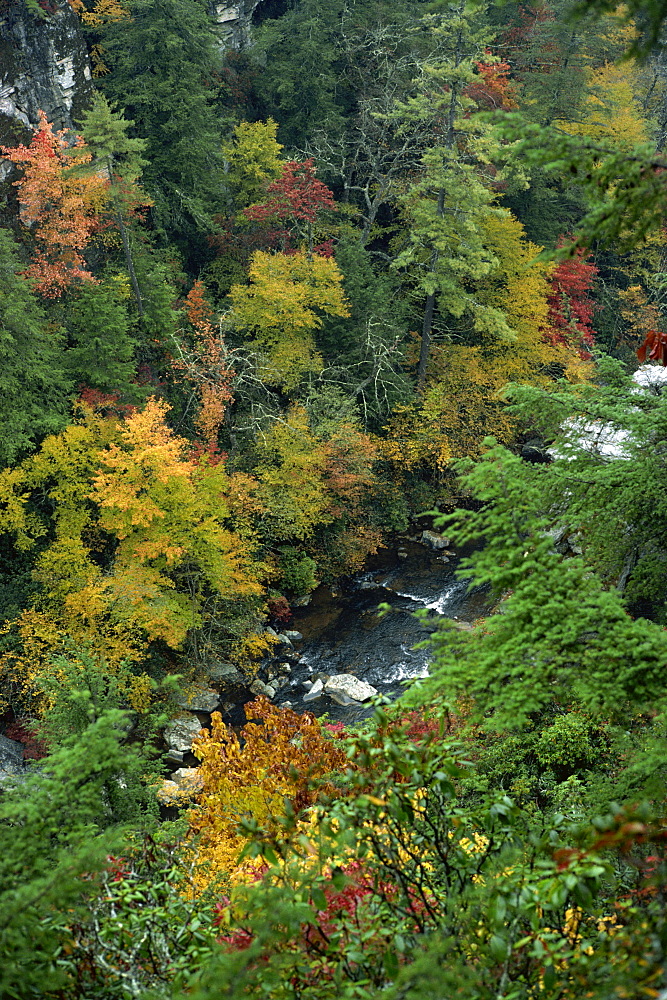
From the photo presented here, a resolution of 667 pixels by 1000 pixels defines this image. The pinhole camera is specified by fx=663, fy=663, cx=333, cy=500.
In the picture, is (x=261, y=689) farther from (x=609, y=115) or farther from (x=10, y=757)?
(x=609, y=115)

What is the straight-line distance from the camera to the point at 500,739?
10.3 meters

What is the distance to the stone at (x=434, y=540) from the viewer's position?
74.2ft

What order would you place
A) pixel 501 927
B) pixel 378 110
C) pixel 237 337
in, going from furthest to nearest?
pixel 378 110
pixel 237 337
pixel 501 927

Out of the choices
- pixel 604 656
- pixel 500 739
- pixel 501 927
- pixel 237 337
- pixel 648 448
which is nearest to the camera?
pixel 501 927

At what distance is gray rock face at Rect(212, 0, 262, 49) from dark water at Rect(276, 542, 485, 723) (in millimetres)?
23005

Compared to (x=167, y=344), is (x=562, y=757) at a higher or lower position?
lower

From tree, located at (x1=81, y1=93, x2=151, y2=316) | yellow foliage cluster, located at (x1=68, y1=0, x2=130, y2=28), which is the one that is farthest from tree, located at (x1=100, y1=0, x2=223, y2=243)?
tree, located at (x1=81, y1=93, x2=151, y2=316)

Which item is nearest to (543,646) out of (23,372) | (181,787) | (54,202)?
(181,787)

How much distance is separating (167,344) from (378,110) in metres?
14.4

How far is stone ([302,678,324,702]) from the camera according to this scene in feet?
53.4

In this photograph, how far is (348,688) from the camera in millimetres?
16266

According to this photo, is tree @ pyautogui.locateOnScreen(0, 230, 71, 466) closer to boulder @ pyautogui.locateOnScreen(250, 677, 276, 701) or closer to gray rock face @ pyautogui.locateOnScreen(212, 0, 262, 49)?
boulder @ pyautogui.locateOnScreen(250, 677, 276, 701)

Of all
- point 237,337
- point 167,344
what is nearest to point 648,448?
point 167,344

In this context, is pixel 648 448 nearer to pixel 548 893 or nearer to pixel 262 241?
pixel 548 893
